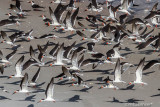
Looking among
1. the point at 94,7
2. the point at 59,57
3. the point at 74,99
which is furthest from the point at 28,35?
the point at 74,99

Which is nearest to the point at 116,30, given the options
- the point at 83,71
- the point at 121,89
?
the point at 83,71

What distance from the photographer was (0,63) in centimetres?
1639

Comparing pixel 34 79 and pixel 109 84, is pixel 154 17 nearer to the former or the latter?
pixel 109 84

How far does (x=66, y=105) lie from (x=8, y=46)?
5918mm

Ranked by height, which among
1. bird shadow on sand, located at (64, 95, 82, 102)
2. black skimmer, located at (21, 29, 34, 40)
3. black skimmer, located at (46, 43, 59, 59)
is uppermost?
black skimmer, located at (21, 29, 34, 40)

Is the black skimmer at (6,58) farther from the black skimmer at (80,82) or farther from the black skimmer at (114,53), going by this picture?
the black skimmer at (114,53)

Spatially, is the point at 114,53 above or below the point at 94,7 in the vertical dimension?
below

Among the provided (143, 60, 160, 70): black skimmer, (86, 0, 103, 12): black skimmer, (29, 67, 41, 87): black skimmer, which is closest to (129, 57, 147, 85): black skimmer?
(143, 60, 160, 70): black skimmer

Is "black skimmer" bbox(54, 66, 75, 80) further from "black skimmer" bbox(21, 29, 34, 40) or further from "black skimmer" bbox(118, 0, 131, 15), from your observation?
"black skimmer" bbox(118, 0, 131, 15)

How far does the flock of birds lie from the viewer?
14586 mm

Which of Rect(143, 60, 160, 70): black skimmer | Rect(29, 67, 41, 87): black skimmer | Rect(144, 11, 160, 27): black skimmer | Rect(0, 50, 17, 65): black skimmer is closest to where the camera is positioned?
Rect(29, 67, 41, 87): black skimmer

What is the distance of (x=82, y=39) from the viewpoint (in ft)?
61.4

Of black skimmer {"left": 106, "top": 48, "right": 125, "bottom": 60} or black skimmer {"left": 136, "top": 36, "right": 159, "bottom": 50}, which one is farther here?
black skimmer {"left": 136, "top": 36, "right": 159, "bottom": 50}

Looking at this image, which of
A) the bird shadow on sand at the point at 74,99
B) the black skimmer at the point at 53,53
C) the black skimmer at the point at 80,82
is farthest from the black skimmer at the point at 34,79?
the black skimmer at the point at 53,53
